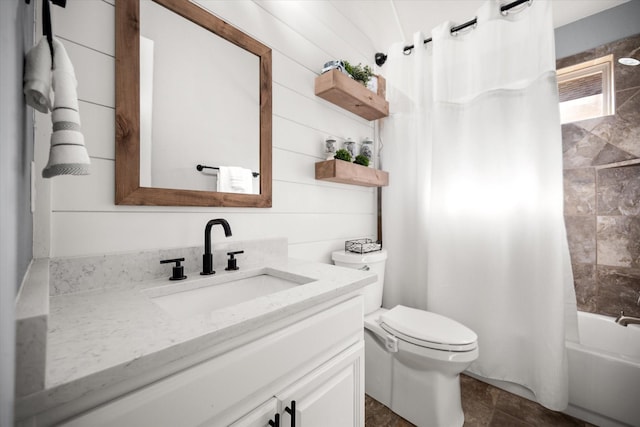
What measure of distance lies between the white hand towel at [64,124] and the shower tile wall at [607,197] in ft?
8.51

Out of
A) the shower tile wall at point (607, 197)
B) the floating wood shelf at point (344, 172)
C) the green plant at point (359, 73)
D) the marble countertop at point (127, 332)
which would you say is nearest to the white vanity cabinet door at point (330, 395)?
the marble countertop at point (127, 332)

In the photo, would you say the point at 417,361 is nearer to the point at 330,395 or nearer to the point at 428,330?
the point at 428,330

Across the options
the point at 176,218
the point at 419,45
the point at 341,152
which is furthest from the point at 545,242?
the point at 176,218

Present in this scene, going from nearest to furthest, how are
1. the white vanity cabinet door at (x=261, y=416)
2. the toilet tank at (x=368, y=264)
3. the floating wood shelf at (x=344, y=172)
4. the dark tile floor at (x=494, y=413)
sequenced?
1. the white vanity cabinet door at (x=261, y=416)
2. the dark tile floor at (x=494, y=413)
3. the floating wood shelf at (x=344, y=172)
4. the toilet tank at (x=368, y=264)

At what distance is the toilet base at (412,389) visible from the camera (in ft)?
4.35

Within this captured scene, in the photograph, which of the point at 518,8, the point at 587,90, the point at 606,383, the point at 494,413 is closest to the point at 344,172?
the point at 518,8

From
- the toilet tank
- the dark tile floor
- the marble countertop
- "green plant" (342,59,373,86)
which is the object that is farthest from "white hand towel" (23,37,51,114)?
the dark tile floor

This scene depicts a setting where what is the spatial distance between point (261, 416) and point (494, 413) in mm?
1474

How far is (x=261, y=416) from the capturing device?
669 mm

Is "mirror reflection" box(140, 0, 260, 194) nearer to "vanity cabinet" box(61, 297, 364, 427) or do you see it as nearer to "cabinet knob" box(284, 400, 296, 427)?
"vanity cabinet" box(61, 297, 364, 427)

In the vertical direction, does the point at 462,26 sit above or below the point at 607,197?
above

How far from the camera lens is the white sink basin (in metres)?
0.89

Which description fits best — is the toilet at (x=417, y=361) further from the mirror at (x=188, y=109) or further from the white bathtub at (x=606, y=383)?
the mirror at (x=188, y=109)

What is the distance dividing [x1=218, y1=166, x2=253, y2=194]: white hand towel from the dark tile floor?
4.51 feet
